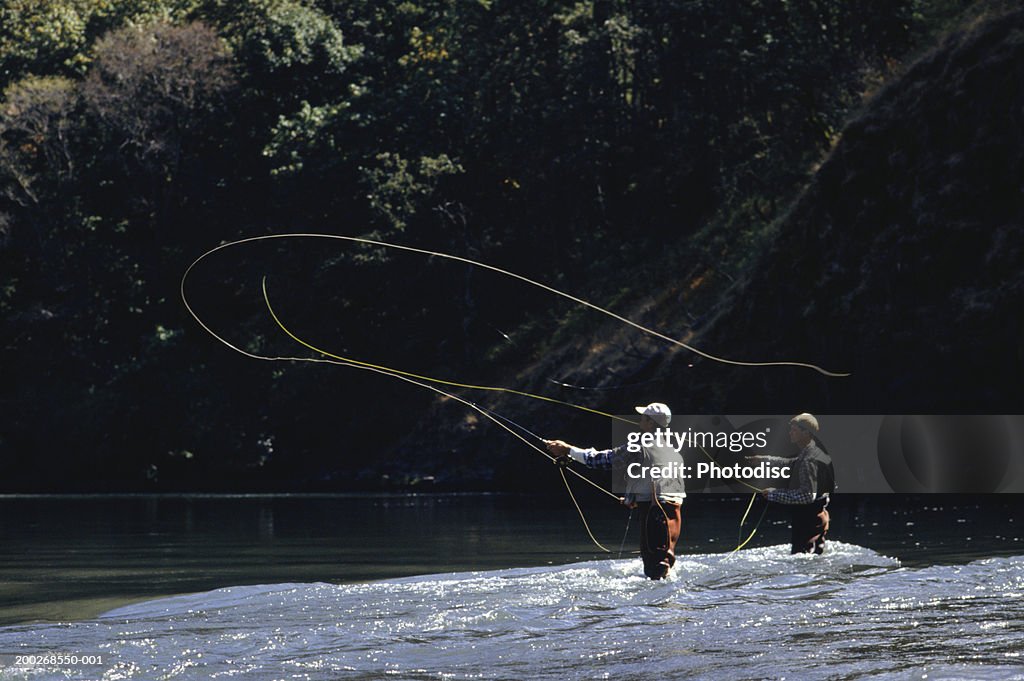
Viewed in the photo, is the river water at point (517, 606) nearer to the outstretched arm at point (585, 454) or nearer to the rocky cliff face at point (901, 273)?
the outstretched arm at point (585, 454)

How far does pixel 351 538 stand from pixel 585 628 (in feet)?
38.9

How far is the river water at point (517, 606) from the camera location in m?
10.8

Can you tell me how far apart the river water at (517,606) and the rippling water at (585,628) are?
0.03 m

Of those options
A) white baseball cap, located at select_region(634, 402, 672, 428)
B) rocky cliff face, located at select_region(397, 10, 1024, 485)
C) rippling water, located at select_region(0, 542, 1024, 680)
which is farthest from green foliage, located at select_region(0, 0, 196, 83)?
rippling water, located at select_region(0, 542, 1024, 680)

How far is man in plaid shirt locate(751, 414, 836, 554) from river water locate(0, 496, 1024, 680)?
0.35 meters

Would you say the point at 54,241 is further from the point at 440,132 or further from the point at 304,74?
the point at 440,132

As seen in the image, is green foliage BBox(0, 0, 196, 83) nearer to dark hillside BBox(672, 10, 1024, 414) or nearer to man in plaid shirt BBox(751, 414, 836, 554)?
dark hillside BBox(672, 10, 1024, 414)

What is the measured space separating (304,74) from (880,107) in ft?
71.3

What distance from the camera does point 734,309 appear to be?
33.6 metres

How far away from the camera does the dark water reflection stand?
17500 mm

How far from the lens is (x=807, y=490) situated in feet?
53.9

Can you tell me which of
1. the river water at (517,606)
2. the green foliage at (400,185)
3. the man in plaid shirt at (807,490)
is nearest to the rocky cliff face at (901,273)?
the river water at (517,606)

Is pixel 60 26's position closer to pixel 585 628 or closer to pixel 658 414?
pixel 658 414

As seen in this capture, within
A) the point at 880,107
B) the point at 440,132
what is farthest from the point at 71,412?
the point at 880,107
